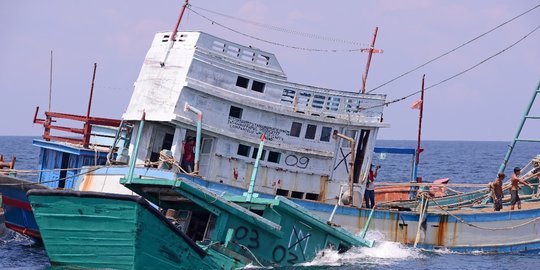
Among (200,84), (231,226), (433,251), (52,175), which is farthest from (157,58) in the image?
(433,251)

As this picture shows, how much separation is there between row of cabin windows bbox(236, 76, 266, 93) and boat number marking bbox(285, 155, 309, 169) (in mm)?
2181

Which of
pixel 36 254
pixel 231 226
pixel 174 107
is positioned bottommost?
pixel 36 254

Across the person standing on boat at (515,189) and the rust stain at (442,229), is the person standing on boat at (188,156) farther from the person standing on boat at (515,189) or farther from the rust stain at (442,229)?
the person standing on boat at (515,189)

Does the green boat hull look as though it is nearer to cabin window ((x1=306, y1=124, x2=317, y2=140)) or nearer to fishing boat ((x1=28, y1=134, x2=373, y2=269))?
fishing boat ((x1=28, y1=134, x2=373, y2=269))

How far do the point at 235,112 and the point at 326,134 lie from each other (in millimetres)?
3065

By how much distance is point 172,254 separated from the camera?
2178 cm

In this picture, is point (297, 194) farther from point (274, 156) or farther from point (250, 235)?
point (250, 235)

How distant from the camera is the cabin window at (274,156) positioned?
29.4 metres

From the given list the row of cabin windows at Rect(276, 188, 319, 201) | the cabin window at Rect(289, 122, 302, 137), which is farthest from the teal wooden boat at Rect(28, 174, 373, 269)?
A: the cabin window at Rect(289, 122, 302, 137)

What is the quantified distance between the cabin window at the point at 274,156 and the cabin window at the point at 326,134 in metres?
1.59

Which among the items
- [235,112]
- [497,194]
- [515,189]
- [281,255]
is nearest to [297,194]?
[235,112]

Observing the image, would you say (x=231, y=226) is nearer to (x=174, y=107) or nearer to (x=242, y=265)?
(x=242, y=265)

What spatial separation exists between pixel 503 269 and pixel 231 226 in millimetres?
8889

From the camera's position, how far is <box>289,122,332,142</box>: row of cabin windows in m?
29.8
